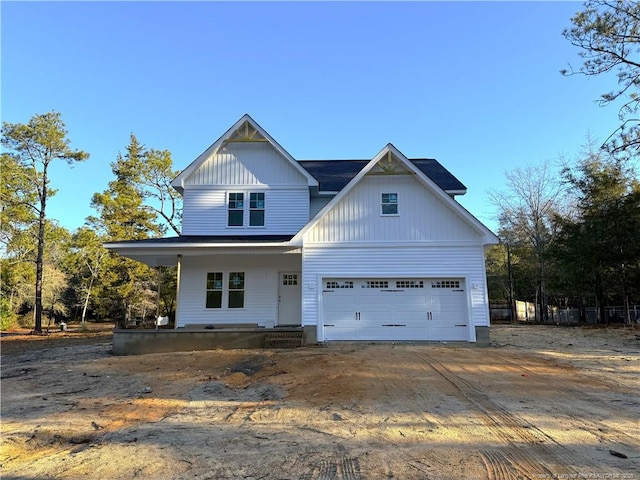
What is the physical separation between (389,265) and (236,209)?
643 cm

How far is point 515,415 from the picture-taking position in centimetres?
595

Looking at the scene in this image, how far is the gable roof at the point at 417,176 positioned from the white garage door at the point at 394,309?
186cm

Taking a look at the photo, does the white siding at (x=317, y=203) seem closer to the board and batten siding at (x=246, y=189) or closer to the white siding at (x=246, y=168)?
the board and batten siding at (x=246, y=189)

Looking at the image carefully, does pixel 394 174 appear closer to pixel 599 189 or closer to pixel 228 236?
pixel 228 236

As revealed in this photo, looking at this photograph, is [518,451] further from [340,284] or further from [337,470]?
[340,284]

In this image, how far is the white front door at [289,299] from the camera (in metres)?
15.6

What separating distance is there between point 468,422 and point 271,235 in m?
11.4

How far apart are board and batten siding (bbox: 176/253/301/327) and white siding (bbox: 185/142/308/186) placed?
311 cm

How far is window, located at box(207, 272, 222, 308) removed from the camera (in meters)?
15.6

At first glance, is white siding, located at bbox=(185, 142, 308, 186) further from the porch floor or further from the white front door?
the porch floor

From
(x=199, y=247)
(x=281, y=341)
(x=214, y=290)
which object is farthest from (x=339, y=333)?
(x=199, y=247)

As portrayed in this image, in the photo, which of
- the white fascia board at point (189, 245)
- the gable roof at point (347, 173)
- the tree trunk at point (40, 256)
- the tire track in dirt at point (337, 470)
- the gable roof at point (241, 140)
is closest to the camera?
the tire track in dirt at point (337, 470)

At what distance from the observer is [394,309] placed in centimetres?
1398

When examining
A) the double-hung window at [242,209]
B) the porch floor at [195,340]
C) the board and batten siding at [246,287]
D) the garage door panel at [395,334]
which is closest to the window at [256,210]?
the double-hung window at [242,209]
